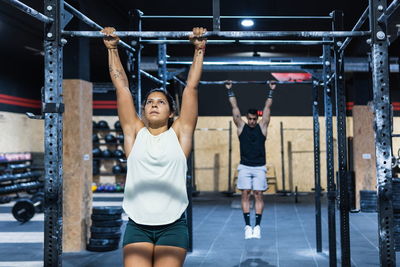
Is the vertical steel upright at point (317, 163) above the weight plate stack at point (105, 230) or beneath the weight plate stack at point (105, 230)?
above

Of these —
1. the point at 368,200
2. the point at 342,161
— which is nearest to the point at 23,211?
the point at 368,200

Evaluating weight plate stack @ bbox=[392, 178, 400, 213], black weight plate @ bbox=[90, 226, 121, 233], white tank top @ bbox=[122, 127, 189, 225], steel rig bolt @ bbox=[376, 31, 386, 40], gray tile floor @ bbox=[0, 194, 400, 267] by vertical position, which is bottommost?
gray tile floor @ bbox=[0, 194, 400, 267]

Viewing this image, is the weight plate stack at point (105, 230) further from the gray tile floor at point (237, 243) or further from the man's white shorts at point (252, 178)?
the man's white shorts at point (252, 178)

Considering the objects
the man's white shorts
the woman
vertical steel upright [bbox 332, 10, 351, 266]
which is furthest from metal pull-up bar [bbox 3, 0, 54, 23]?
the man's white shorts

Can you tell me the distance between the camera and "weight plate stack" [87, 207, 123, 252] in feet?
15.6

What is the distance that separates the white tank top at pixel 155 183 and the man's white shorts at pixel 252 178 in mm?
2821

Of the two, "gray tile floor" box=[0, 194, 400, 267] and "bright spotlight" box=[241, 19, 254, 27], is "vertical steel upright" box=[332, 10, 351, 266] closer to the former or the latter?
"gray tile floor" box=[0, 194, 400, 267]

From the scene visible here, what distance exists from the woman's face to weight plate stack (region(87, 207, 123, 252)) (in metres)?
3.06

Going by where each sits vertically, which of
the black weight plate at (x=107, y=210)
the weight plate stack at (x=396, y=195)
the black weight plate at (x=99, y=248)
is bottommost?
the black weight plate at (x=99, y=248)

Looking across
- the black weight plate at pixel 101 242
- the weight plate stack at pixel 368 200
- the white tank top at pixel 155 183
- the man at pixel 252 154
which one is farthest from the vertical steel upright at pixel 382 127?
the weight plate stack at pixel 368 200

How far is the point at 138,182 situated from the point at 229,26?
563 centimetres

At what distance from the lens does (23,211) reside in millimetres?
6758

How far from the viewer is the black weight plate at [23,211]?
6734mm

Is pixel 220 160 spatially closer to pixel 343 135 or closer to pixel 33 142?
pixel 33 142
